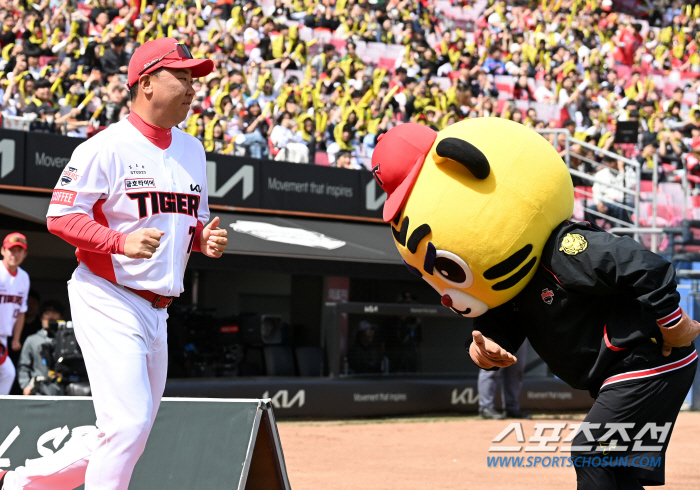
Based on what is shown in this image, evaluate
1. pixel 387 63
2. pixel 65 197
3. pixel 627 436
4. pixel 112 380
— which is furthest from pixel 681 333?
pixel 387 63

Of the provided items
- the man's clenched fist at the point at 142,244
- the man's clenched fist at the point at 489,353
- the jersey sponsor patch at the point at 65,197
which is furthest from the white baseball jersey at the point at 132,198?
the man's clenched fist at the point at 489,353

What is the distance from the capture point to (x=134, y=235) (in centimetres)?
353

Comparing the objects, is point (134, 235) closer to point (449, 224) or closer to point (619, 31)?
point (449, 224)

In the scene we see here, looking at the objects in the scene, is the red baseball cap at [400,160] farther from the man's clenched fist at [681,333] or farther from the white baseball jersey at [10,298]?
the white baseball jersey at [10,298]

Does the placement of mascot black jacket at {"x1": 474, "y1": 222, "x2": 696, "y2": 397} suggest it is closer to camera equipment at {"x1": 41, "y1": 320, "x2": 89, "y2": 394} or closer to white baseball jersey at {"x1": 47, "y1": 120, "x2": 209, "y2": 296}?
white baseball jersey at {"x1": 47, "y1": 120, "x2": 209, "y2": 296}

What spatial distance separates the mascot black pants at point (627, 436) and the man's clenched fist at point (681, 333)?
0.53 ft

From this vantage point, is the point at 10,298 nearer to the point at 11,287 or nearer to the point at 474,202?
the point at 11,287

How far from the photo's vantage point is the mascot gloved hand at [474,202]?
370 centimetres

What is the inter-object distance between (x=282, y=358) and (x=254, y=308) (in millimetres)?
2890

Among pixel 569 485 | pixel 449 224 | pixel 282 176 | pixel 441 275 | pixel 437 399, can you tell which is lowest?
pixel 437 399

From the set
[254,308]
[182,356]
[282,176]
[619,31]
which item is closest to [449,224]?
[182,356]

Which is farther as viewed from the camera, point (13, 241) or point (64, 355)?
point (64, 355)

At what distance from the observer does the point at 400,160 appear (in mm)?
3846

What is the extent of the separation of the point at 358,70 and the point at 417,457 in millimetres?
9463
